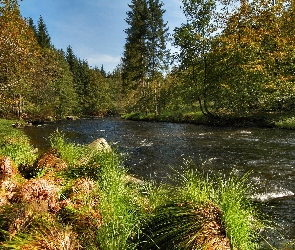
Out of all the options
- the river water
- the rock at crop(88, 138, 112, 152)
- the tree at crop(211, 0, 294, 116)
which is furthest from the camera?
the tree at crop(211, 0, 294, 116)

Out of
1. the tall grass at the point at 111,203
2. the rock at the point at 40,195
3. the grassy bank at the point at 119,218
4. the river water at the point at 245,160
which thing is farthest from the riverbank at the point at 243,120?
the rock at the point at 40,195

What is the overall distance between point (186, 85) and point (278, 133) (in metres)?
12.3

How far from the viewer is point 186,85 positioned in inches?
996

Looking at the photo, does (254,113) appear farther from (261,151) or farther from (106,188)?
(106,188)

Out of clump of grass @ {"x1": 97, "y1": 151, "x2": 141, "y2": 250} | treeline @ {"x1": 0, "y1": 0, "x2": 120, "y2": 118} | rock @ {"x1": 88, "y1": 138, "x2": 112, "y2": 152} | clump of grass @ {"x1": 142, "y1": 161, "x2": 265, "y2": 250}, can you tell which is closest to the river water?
rock @ {"x1": 88, "y1": 138, "x2": 112, "y2": 152}

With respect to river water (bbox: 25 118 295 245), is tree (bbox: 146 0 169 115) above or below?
above

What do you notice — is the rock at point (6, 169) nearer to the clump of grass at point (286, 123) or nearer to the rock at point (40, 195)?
the rock at point (40, 195)

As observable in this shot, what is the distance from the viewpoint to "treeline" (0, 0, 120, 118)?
1419cm

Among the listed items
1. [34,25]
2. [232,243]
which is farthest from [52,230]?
[34,25]

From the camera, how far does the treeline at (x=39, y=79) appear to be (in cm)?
1419

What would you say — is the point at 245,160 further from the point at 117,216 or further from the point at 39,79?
the point at 39,79

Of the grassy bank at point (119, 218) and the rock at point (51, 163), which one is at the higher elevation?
the rock at point (51, 163)

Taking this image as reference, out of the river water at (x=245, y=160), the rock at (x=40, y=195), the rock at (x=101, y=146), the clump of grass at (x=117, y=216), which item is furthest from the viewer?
the rock at (x=101, y=146)

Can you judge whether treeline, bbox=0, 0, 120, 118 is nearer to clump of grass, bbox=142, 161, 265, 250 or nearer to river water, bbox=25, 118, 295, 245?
river water, bbox=25, 118, 295, 245
